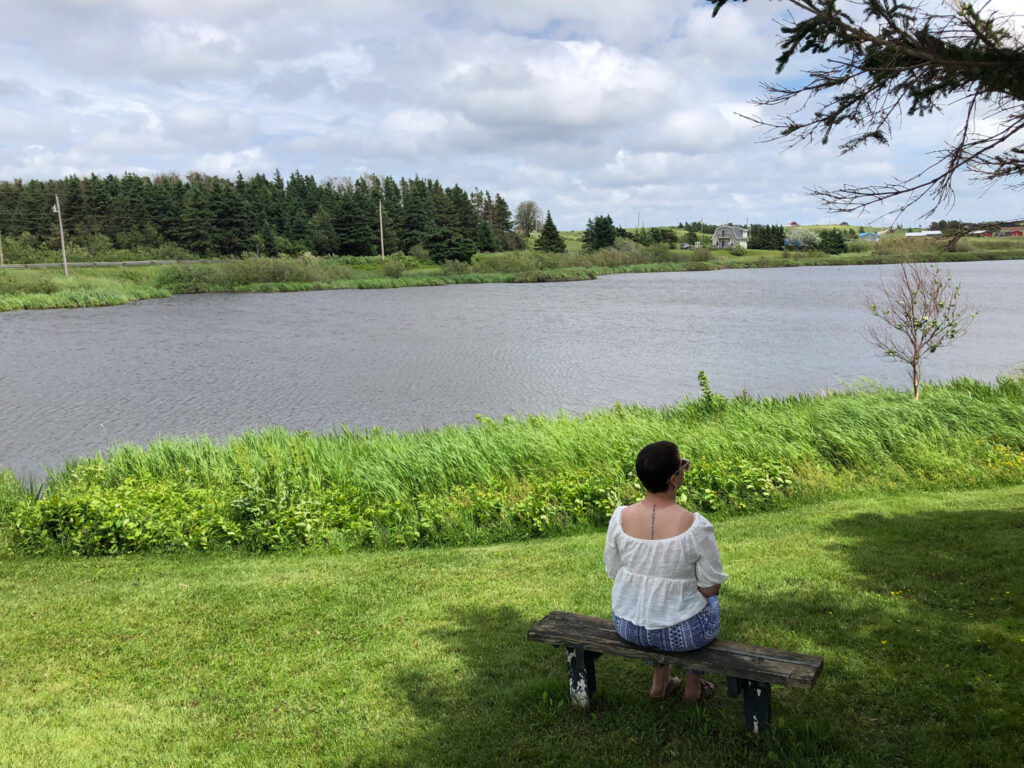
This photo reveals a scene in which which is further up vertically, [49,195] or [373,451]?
[49,195]

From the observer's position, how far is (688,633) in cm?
374

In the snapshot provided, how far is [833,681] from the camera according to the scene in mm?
4312

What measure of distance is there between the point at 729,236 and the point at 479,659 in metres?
146

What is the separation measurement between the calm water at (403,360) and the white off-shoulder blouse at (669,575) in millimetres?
13855

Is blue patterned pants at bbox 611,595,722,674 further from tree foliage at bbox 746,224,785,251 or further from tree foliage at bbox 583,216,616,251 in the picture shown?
tree foliage at bbox 746,224,785,251

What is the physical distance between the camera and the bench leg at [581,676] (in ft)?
13.2

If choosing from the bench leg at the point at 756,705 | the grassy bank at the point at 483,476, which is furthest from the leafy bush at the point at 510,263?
the bench leg at the point at 756,705

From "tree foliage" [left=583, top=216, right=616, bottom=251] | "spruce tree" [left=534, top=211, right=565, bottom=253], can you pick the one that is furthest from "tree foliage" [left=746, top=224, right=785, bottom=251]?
"spruce tree" [left=534, top=211, right=565, bottom=253]

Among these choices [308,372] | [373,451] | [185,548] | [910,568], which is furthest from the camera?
[308,372]

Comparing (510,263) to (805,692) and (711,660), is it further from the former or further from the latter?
(711,660)

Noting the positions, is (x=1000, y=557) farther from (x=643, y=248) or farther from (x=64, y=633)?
(x=643, y=248)

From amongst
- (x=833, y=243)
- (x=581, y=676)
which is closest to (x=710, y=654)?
(x=581, y=676)

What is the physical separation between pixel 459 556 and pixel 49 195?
10086 centimetres

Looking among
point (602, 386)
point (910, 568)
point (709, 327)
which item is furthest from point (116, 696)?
point (709, 327)
